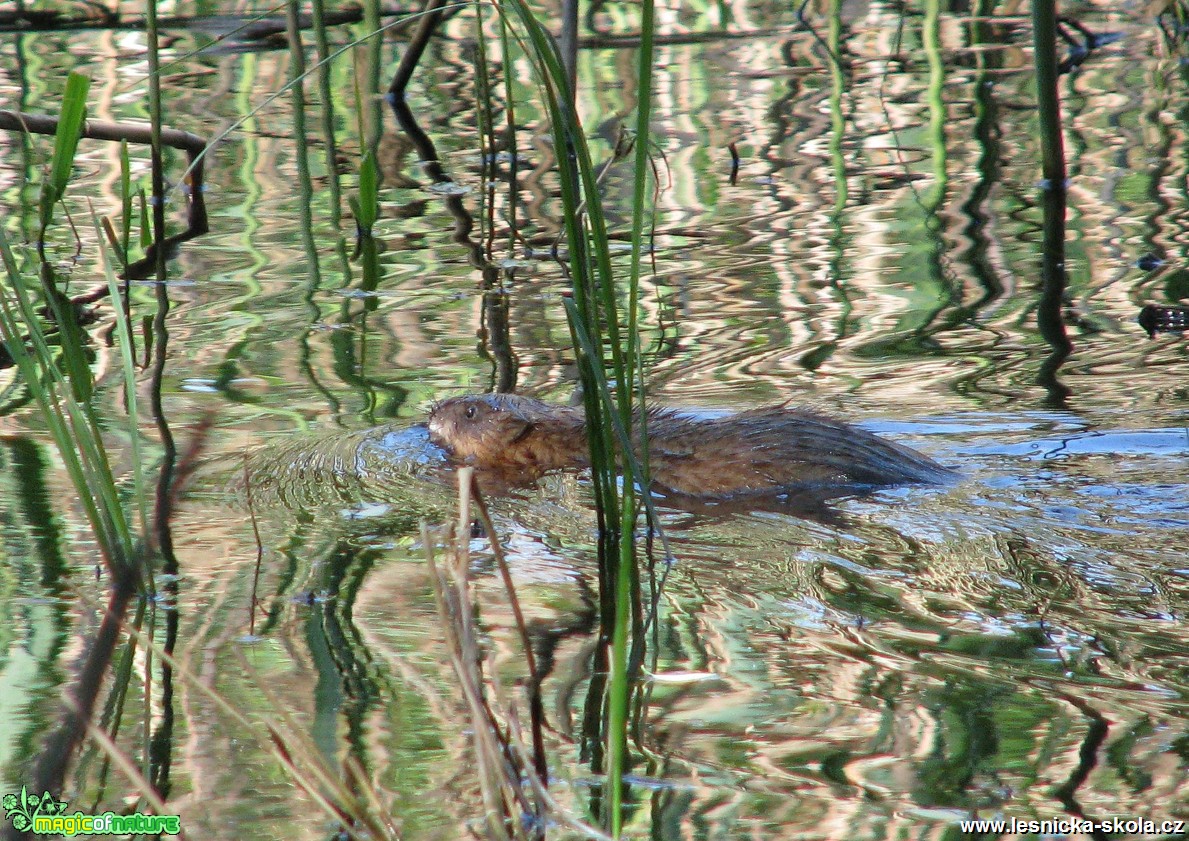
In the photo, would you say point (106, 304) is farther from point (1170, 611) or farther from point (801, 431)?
point (1170, 611)

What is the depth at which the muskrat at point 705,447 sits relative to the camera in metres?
4.21

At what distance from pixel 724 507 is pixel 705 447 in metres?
0.24

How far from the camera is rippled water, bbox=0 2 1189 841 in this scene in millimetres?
2494

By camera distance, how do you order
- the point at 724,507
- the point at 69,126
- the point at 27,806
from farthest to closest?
the point at 69,126, the point at 724,507, the point at 27,806

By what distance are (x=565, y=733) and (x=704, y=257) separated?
12.6 feet

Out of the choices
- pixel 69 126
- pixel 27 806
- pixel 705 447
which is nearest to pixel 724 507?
pixel 705 447

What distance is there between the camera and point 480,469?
474 cm

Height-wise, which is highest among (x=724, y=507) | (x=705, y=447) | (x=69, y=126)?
(x=69, y=126)

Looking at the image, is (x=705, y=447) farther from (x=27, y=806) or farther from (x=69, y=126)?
(x=27, y=806)

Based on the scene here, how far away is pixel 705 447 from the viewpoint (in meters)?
4.38

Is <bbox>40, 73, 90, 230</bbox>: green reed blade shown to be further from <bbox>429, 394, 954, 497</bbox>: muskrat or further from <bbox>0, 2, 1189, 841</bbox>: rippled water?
<bbox>429, 394, 954, 497</bbox>: muskrat

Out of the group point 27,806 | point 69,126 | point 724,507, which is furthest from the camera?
point 69,126

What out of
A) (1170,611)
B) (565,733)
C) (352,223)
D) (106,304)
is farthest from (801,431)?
(352,223)

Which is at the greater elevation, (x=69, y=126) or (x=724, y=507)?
(x=69, y=126)
